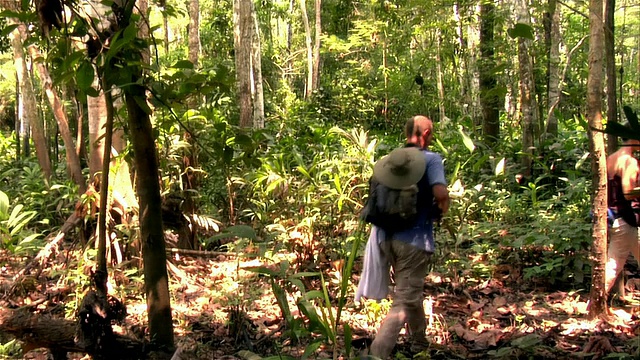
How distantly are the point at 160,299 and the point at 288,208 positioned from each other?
3.81m

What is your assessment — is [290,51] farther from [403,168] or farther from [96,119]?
[403,168]

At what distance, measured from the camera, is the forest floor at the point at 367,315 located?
→ 410cm

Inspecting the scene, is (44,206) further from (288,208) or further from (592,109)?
(592,109)

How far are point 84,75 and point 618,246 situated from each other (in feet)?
14.3

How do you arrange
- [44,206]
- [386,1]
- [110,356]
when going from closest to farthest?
[110,356] → [44,206] → [386,1]

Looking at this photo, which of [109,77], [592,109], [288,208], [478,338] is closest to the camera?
[109,77]

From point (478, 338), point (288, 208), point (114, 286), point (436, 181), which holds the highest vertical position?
point (436, 181)

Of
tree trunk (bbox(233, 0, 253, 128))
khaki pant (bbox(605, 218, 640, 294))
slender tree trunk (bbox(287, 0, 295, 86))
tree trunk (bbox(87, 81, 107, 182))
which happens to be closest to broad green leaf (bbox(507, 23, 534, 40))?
khaki pant (bbox(605, 218, 640, 294))

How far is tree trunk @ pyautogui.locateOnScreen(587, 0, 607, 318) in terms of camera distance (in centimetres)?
419

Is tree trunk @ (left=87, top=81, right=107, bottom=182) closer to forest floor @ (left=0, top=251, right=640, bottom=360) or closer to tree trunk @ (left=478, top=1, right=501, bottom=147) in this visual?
forest floor @ (left=0, top=251, right=640, bottom=360)

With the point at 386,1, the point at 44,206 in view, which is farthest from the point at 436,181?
the point at 386,1

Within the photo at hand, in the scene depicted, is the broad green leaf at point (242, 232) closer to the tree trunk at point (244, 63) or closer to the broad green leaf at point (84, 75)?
the broad green leaf at point (84, 75)

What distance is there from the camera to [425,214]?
3838mm

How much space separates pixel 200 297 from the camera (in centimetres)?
546
